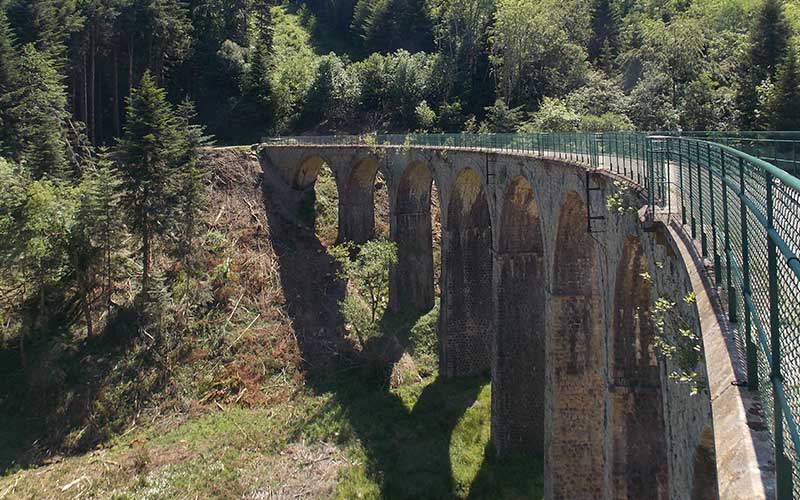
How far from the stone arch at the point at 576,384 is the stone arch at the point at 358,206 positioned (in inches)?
884

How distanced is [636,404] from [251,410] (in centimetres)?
1800

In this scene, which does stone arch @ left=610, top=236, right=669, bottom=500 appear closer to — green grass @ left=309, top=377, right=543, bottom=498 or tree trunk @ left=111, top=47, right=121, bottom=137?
green grass @ left=309, top=377, right=543, bottom=498

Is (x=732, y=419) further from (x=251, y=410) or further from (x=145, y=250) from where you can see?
(x=145, y=250)

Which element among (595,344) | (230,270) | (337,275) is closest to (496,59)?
(337,275)

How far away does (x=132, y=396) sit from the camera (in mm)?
26344

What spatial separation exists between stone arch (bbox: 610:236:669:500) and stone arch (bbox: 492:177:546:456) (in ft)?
30.5

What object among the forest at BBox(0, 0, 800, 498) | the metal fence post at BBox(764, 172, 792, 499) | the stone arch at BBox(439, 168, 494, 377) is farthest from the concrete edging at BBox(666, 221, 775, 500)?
the stone arch at BBox(439, 168, 494, 377)

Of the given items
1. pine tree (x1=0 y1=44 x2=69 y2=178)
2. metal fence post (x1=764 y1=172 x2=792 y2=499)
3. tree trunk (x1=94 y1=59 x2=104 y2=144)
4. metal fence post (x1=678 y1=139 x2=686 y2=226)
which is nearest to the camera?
metal fence post (x1=764 y1=172 x2=792 y2=499)

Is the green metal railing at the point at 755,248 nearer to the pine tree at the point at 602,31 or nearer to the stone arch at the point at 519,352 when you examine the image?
the stone arch at the point at 519,352

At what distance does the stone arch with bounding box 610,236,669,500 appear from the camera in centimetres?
1235

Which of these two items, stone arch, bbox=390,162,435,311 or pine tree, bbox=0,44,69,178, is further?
pine tree, bbox=0,44,69,178

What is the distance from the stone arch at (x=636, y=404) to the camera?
12352 millimetres

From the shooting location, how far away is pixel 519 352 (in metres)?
22.3

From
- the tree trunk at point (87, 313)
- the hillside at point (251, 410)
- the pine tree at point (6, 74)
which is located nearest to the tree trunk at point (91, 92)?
the pine tree at point (6, 74)
